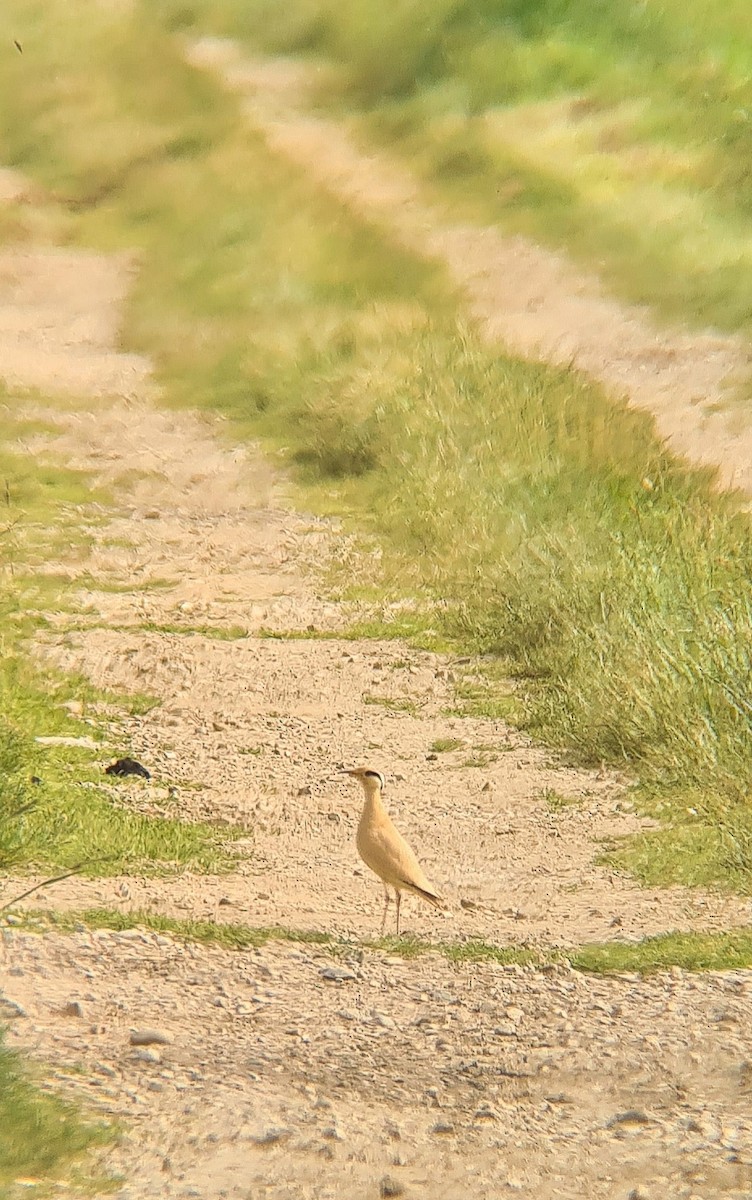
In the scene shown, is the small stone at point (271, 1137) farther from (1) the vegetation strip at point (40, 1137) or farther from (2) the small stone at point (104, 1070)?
(2) the small stone at point (104, 1070)

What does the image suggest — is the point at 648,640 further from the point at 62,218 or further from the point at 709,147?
the point at 62,218

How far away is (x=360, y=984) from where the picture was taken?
5746 millimetres

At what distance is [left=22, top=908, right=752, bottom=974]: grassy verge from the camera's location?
5.96 meters

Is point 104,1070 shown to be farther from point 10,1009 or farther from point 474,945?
point 474,945

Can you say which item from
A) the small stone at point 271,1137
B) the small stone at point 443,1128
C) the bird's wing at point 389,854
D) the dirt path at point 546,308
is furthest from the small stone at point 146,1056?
the dirt path at point 546,308

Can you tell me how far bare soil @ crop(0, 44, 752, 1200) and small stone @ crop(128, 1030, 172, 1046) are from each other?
0.01m

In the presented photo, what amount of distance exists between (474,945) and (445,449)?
22.0 ft

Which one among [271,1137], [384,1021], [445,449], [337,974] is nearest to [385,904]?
[337,974]

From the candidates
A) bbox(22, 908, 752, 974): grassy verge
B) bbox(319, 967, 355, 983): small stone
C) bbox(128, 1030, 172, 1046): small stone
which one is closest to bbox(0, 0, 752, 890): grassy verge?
bbox(22, 908, 752, 974): grassy verge

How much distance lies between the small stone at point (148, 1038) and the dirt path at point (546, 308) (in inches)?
274

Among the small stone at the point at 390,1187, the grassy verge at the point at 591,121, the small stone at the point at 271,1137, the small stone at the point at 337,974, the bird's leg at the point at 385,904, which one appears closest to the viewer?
the small stone at the point at 390,1187

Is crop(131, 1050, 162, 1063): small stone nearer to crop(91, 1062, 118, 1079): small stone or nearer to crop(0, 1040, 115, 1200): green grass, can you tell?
crop(91, 1062, 118, 1079): small stone

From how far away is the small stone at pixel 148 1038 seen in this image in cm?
528

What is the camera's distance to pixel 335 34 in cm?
2777
